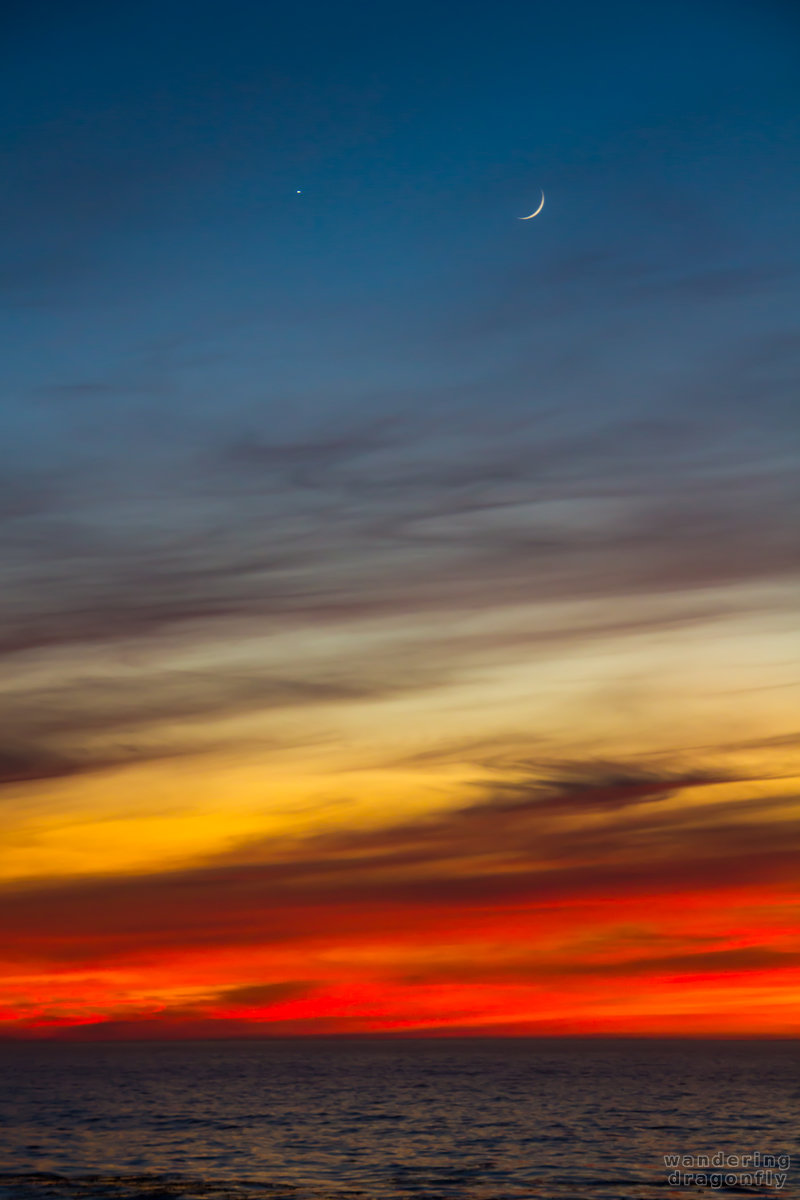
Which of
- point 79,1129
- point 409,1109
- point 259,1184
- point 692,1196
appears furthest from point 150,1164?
point 409,1109

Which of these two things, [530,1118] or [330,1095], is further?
[330,1095]

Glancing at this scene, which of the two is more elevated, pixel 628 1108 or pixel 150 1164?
pixel 150 1164

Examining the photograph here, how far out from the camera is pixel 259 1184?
181 ft

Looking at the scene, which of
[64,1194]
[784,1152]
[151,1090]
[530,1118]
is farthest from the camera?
[151,1090]

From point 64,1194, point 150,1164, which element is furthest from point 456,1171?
point 64,1194

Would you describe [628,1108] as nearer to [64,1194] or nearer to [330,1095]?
[330,1095]

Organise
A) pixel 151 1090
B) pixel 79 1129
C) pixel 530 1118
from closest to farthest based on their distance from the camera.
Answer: pixel 79 1129, pixel 530 1118, pixel 151 1090

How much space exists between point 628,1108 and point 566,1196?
61.6 metres

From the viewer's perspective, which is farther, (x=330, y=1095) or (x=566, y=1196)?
(x=330, y=1095)

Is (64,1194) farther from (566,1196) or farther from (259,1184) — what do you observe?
(566,1196)

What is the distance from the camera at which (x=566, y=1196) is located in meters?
52.0

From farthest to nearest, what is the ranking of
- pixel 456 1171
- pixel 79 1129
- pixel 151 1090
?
pixel 151 1090 < pixel 79 1129 < pixel 456 1171

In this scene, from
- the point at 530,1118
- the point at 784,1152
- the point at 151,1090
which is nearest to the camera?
the point at 784,1152

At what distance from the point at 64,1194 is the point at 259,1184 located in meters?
9.93
